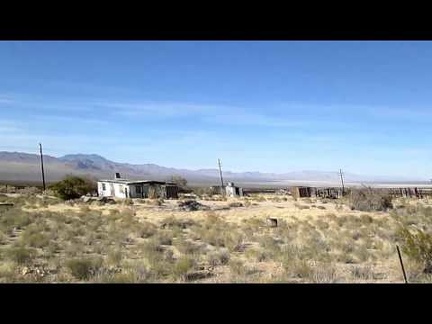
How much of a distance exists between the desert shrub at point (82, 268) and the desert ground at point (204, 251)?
2 centimetres

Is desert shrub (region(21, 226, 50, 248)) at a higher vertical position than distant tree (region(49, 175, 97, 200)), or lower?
lower

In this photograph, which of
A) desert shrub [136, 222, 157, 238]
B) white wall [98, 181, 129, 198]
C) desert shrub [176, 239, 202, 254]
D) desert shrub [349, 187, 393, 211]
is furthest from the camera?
white wall [98, 181, 129, 198]

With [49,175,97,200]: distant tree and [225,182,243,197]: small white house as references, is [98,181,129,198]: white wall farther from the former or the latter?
[225,182,243,197]: small white house

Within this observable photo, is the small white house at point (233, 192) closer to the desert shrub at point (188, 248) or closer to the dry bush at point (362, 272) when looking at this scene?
the desert shrub at point (188, 248)

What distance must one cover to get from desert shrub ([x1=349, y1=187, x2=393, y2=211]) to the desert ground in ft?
15.1

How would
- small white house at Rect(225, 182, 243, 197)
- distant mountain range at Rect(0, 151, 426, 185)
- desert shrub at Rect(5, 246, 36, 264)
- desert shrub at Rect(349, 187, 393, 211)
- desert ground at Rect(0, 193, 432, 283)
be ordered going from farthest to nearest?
distant mountain range at Rect(0, 151, 426, 185) < small white house at Rect(225, 182, 243, 197) < desert shrub at Rect(349, 187, 393, 211) < desert shrub at Rect(5, 246, 36, 264) < desert ground at Rect(0, 193, 432, 283)

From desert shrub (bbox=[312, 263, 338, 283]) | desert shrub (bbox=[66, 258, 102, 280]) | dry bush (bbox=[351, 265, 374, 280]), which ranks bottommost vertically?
dry bush (bbox=[351, 265, 374, 280])

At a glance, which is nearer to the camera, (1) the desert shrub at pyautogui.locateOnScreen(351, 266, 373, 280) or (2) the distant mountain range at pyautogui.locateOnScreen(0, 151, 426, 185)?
(1) the desert shrub at pyautogui.locateOnScreen(351, 266, 373, 280)

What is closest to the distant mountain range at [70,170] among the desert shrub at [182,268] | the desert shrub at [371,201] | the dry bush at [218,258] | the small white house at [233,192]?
the small white house at [233,192]

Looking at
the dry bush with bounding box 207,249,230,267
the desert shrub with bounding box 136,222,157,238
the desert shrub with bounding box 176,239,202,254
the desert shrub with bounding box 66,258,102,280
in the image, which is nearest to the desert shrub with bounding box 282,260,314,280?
the dry bush with bounding box 207,249,230,267

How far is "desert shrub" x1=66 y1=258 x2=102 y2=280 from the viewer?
9.27 metres

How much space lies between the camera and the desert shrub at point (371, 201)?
1011 inches
